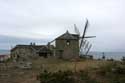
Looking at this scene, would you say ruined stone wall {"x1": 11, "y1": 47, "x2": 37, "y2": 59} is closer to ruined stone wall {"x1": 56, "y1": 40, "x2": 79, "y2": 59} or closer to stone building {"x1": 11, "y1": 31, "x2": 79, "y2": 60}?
stone building {"x1": 11, "y1": 31, "x2": 79, "y2": 60}

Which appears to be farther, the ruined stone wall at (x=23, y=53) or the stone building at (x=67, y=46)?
the ruined stone wall at (x=23, y=53)

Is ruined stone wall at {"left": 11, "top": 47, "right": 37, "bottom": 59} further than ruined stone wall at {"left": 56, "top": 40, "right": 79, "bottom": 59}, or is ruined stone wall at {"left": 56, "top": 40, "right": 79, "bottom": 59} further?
ruined stone wall at {"left": 11, "top": 47, "right": 37, "bottom": 59}

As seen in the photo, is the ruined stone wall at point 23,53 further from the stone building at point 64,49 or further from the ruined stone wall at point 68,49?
the ruined stone wall at point 68,49

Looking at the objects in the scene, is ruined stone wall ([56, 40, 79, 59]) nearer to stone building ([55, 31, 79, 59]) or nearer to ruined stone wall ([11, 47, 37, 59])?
stone building ([55, 31, 79, 59])

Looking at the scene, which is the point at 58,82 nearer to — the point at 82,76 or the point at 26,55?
the point at 82,76

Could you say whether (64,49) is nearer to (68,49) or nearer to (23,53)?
(68,49)

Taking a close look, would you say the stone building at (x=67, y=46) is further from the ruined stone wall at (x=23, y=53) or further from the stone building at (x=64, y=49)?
the ruined stone wall at (x=23, y=53)

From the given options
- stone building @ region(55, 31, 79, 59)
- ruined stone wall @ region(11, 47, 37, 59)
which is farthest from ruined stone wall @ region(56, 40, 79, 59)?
ruined stone wall @ region(11, 47, 37, 59)

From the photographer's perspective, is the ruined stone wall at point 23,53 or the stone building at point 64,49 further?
the ruined stone wall at point 23,53

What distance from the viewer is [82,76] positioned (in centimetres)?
2133

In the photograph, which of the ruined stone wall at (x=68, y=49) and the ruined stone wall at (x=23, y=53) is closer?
the ruined stone wall at (x=68, y=49)

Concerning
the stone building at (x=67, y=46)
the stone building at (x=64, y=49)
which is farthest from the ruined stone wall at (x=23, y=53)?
the stone building at (x=67, y=46)

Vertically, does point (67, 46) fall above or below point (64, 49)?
above

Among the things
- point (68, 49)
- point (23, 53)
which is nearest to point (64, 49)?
point (68, 49)
